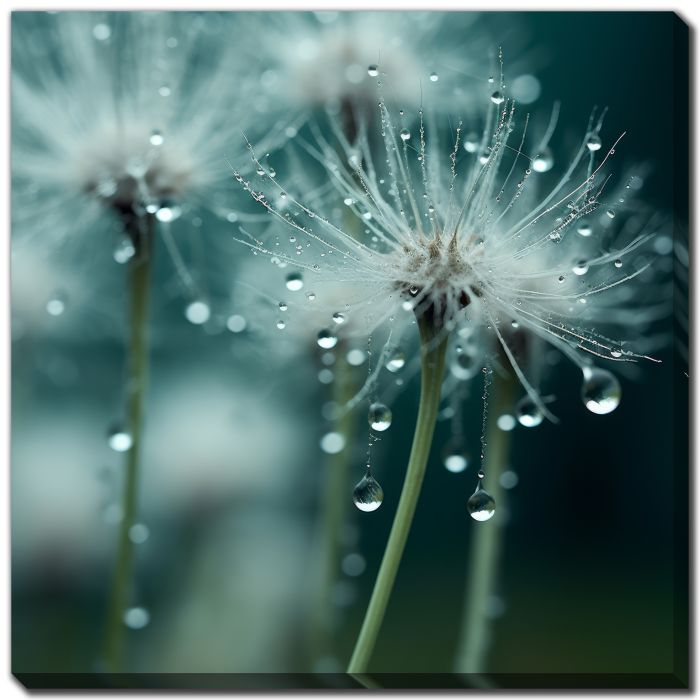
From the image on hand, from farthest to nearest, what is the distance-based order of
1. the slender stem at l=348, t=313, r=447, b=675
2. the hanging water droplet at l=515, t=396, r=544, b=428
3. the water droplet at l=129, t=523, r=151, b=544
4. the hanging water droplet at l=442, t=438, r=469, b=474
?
the water droplet at l=129, t=523, r=151, b=544
the hanging water droplet at l=442, t=438, r=469, b=474
the hanging water droplet at l=515, t=396, r=544, b=428
the slender stem at l=348, t=313, r=447, b=675

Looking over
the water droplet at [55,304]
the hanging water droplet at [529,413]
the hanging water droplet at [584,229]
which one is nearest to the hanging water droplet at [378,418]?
the hanging water droplet at [529,413]

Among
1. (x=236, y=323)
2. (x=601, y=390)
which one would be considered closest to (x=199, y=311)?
(x=236, y=323)

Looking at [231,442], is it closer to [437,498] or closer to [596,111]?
[437,498]

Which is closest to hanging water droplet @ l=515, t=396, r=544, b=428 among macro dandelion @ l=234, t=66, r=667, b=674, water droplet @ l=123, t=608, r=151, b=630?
macro dandelion @ l=234, t=66, r=667, b=674

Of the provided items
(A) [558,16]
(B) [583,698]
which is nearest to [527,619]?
(B) [583,698]

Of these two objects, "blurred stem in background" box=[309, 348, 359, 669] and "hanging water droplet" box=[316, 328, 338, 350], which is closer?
"hanging water droplet" box=[316, 328, 338, 350]

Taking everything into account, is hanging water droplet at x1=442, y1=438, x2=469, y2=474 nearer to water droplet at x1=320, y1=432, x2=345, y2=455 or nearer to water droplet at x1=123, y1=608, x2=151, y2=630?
water droplet at x1=320, y1=432, x2=345, y2=455
